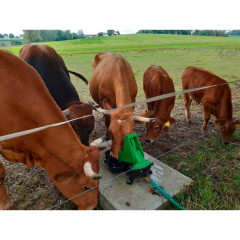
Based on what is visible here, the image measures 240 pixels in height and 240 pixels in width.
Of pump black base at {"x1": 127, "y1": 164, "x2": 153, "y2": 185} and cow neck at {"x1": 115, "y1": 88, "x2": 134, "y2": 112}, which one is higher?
cow neck at {"x1": 115, "y1": 88, "x2": 134, "y2": 112}

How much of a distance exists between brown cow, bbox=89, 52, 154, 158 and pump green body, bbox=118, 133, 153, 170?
2.8 inches

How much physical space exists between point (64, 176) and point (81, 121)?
851 millimetres

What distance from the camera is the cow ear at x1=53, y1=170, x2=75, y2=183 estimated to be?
173 cm

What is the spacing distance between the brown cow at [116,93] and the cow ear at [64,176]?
708mm

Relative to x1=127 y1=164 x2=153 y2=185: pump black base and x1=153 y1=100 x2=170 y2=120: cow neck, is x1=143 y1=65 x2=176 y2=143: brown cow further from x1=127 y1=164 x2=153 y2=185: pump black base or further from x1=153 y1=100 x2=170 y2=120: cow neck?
x1=127 y1=164 x2=153 y2=185: pump black base

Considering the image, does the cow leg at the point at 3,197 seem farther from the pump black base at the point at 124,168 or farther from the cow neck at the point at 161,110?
the cow neck at the point at 161,110

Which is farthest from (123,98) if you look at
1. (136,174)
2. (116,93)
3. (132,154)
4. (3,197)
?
(3,197)

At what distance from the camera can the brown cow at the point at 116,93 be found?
2375 mm

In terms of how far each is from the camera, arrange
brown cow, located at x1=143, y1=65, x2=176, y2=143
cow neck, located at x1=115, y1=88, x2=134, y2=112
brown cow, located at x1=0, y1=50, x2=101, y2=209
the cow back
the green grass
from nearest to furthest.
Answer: brown cow, located at x1=0, y1=50, x2=101, y2=209 → the green grass → cow neck, located at x1=115, y1=88, x2=134, y2=112 → the cow back → brown cow, located at x1=143, y1=65, x2=176, y2=143

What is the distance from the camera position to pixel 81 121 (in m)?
2.46

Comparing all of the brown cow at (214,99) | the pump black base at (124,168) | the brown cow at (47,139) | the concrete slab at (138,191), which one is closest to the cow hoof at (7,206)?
the brown cow at (47,139)

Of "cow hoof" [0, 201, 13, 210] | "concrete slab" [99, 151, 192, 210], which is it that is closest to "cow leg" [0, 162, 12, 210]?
"cow hoof" [0, 201, 13, 210]

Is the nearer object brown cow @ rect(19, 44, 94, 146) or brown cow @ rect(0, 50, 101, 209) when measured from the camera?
brown cow @ rect(0, 50, 101, 209)
